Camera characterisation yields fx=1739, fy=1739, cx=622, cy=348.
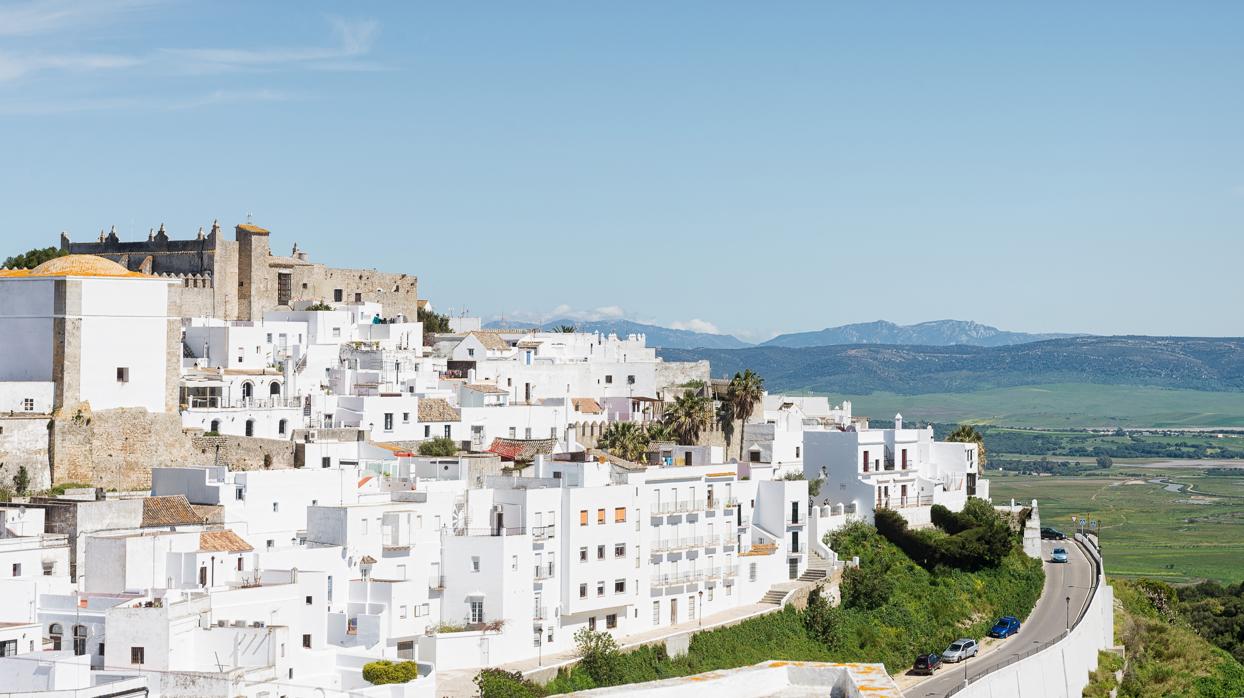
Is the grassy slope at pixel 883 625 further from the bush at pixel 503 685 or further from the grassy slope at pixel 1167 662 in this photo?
the grassy slope at pixel 1167 662

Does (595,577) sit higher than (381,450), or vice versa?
(381,450)

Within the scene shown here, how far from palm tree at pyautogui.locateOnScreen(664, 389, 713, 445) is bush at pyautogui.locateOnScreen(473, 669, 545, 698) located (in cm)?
2145

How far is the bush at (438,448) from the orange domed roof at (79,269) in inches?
377

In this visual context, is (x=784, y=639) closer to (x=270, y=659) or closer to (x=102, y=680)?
(x=270, y=659)

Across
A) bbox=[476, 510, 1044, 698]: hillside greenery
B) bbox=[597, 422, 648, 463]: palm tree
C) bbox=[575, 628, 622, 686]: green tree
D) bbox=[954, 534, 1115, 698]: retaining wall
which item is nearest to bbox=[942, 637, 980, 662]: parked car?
bbox=[476, 510, 1044, 698]: hillside greenery

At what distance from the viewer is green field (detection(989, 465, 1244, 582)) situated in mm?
130500

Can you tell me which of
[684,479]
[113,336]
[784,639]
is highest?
[113,336]

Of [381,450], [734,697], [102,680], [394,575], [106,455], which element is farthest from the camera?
[381,450]

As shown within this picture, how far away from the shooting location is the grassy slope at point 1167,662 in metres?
59.1

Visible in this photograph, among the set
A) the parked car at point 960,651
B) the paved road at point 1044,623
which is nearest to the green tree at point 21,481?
the paved road at point 1044,623

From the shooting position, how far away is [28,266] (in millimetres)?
63656

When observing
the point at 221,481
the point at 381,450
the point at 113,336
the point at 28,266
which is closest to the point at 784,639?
the point at 381,450

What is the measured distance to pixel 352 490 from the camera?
44.2 metres

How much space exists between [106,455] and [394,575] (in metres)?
9.17
